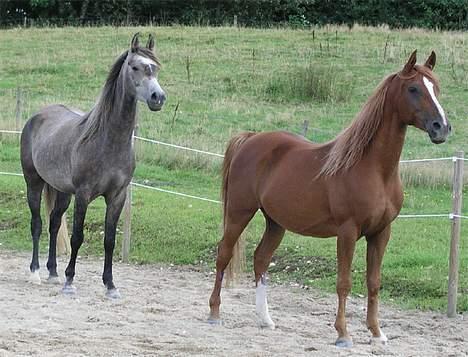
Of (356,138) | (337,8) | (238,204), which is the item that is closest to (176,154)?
(238,204)

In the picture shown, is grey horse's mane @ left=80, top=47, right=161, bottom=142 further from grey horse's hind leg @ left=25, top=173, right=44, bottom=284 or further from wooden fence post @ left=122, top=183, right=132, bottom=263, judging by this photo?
wooden fence post @ left=122, top=183, right=132, bottom=263

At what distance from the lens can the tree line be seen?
137ft

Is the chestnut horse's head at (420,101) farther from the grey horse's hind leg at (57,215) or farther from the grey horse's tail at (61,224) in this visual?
the grey horse's tail at (61,224)

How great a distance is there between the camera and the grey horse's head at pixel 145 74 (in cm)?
757

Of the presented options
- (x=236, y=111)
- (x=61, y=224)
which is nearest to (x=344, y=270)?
(x=61, y=224)

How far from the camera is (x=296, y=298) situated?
27.1 feet

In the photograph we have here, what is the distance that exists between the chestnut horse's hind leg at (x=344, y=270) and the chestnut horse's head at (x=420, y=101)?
87 centimetres

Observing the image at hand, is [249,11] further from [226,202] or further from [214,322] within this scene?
[214,322]

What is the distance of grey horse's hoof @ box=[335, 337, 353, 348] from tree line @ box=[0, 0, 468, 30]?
1411 inches

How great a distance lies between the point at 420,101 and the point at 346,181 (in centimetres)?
78

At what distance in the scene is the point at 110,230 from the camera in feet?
27.1

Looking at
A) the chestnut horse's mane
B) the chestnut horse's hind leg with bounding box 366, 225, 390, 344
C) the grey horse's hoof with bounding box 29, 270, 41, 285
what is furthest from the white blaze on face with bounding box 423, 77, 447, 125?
the grey horse's hoof with bounding box 29, 270, 41, 285

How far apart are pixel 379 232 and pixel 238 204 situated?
1.26 m

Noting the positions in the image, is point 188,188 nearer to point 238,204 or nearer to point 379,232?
point 238,204
